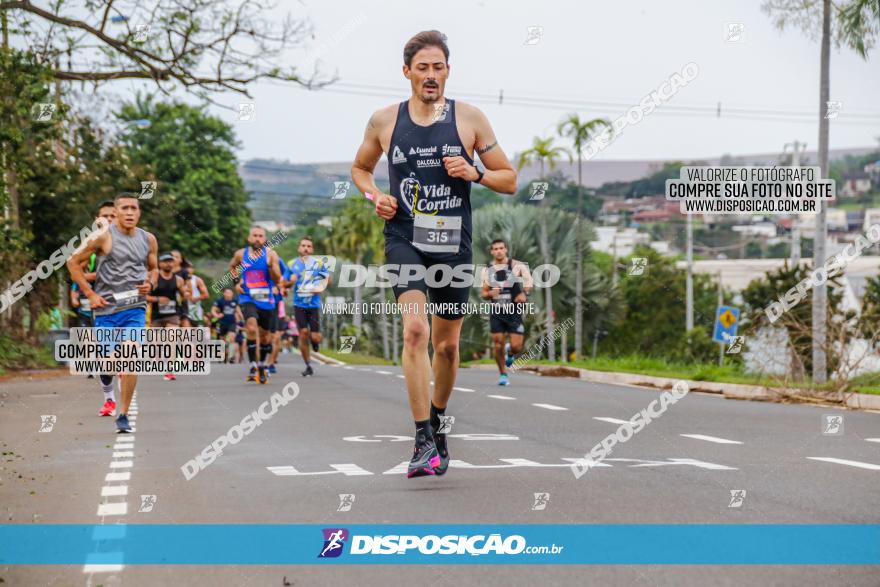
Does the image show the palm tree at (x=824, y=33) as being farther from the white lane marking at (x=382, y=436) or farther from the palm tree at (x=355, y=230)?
the palm tree at (x=355, y=230)

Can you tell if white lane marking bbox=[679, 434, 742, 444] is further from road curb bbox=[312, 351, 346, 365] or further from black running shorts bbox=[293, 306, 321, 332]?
road curb bbox=[312, 351, 346, 365]

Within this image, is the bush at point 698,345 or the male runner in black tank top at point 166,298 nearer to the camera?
the male runner in black tank top at point 166,298

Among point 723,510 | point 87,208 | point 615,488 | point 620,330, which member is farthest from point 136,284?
point 620,330

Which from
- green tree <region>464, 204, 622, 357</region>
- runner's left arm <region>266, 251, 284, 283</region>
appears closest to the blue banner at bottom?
runner's left arm <region>266, 251, 284, 283</region>

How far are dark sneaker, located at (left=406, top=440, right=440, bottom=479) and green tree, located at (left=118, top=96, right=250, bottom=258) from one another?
166 ft

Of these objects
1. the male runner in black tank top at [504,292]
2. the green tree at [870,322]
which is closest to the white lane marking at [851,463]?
the green tree at [870,322]

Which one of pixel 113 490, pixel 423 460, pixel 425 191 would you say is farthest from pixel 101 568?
pixel 425 191

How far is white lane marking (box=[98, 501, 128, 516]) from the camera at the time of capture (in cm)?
673

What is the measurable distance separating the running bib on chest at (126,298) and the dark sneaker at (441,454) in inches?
173

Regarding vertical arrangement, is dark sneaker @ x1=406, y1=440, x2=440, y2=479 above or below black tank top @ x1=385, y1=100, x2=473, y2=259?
below

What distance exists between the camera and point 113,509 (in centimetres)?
688

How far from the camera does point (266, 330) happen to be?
1917 cm

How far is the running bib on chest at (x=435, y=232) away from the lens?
764cm

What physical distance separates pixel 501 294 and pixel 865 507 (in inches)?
483
